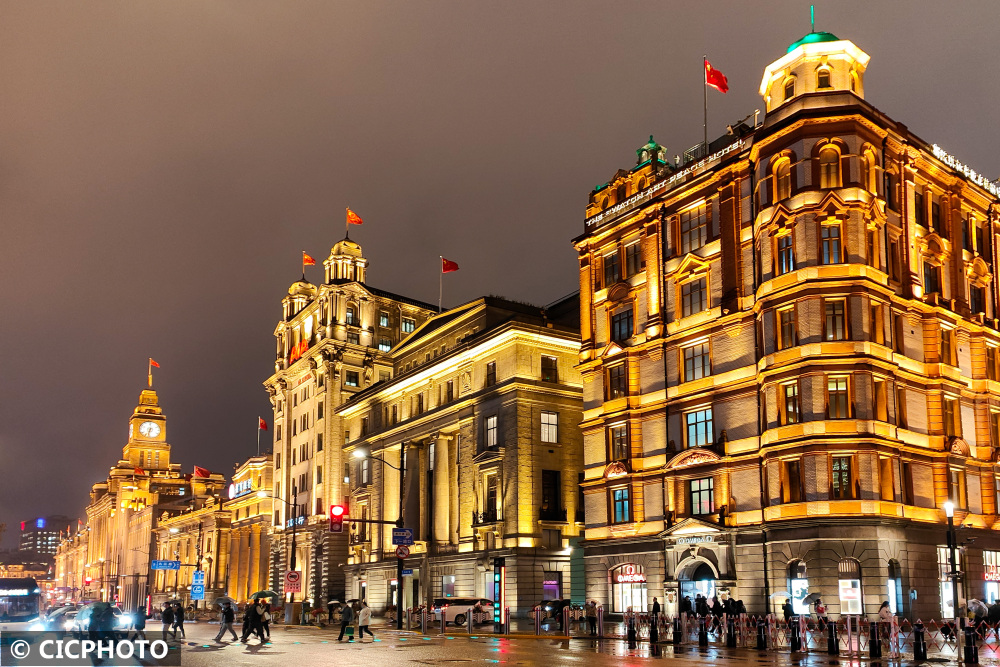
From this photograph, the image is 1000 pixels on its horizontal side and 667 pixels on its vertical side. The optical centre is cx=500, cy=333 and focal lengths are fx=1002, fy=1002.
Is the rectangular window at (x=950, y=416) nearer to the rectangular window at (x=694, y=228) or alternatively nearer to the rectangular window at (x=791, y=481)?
the rectangular window at (x=791, y=481)

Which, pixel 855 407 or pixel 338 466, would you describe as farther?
pixel 338 466

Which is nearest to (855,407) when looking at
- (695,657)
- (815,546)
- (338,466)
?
(815,546)

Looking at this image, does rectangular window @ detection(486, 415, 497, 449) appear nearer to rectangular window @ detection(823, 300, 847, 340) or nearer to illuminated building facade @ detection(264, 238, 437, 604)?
rectangular window @ detection(823, 300, 847, 340)

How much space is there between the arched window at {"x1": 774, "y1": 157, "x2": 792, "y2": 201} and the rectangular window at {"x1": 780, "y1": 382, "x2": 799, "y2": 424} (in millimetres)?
9476

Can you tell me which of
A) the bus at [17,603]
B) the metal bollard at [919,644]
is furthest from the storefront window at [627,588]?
the bus at [17,603]

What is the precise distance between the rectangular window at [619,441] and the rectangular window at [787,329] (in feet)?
41.3

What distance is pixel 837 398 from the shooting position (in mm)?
45969

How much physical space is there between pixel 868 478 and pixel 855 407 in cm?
321

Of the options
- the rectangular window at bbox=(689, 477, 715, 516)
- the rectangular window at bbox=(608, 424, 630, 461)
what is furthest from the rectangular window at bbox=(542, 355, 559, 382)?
the rectangular window at bbox=(689, 477, 715, 516)

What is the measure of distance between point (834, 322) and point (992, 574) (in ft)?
55.3

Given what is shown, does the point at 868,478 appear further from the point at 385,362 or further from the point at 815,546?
the point at 385,362

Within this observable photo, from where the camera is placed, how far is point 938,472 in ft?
163

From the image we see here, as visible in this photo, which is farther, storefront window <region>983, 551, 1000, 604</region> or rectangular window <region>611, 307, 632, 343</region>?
rectangular window <region>611, 307, 632, 343</region>

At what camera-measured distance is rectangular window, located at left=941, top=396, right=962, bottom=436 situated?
168 feet
